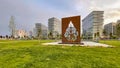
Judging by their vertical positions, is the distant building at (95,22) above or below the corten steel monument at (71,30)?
above

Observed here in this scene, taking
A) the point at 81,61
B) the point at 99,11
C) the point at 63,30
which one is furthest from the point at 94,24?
the point at 81,61

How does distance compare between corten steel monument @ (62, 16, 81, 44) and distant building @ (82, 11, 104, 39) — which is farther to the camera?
distant building @ (82, 11, 104, 39)

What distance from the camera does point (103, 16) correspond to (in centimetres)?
19475

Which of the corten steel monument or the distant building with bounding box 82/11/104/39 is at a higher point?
the distant building with bounding box 82/11/104/39

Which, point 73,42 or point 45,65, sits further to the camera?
point 73,42

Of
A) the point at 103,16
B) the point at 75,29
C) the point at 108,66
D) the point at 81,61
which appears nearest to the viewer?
the point at 108,66

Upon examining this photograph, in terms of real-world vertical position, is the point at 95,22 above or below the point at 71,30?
above

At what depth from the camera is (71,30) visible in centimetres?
3800

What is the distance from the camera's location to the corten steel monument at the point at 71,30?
37188mm

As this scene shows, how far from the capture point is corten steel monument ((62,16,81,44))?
37188mm

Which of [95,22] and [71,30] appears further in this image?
[95,22]

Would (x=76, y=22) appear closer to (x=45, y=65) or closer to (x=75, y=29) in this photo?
(x=75, y=29)

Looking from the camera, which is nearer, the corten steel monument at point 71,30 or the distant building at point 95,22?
the corten steel monument at point 71,30

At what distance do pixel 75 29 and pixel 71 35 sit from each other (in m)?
1.50
